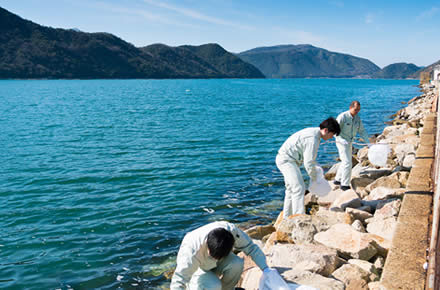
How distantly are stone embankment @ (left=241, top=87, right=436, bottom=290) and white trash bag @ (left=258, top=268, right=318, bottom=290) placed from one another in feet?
1.06

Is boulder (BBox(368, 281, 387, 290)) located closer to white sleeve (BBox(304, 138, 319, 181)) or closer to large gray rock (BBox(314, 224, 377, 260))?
large gray rock (BBox(314, 224, 377, 260))

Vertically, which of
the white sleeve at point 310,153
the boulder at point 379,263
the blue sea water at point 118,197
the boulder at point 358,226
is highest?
the white sleeve at point 310,153

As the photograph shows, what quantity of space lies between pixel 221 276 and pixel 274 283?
65cm

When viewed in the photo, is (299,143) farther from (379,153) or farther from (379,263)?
(379,153)

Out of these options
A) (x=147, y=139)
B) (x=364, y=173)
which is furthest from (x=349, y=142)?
(x=147, y=139)

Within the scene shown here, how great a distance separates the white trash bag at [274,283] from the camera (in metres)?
4.00

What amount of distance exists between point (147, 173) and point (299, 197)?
25.5 feet

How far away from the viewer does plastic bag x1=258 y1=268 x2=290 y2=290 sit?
13.1ft

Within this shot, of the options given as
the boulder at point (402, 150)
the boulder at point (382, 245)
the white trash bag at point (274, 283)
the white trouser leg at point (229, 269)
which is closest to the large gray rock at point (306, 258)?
the white trash bag at point (274, 283)

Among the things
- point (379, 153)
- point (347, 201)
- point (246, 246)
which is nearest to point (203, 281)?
point (246, 246)

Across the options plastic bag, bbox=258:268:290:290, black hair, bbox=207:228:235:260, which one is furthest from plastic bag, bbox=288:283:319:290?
black hair, bbox=207:228:235:260

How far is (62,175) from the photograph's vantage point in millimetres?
12758

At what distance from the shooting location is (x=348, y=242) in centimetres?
547

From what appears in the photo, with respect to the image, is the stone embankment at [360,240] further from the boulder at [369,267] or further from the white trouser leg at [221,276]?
the white trouser leg at [221,276]
